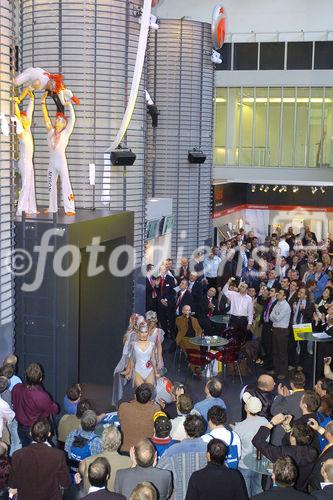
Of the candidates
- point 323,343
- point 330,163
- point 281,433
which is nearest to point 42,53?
point 323,343

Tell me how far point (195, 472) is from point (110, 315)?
16.9ft

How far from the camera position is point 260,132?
30.8 metres

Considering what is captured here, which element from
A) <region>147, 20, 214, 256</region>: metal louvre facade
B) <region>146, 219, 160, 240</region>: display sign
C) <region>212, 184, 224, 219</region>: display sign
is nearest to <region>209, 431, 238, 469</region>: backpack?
<region>146, 219, 160, 240</region>: display sign

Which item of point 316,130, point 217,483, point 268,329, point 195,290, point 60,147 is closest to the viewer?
point 217,483

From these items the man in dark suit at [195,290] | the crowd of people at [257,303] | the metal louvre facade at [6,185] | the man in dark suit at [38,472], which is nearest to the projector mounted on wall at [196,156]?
the crowd of people at [257,303]

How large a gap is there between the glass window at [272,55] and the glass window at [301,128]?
4.73 ft

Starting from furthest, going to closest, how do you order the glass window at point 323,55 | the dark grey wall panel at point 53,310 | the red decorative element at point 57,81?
1. the glass window at point 323,55
2. the red decorative element at point 57,81
3. the dark grey wall panel at point 53,310

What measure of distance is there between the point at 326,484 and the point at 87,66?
7.67m

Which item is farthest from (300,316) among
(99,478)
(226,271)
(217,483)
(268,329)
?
(99,478)

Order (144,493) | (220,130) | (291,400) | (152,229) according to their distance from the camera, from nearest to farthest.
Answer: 1. (144,493)
2. (291,400)
3. (152,229)
4. (220,130)

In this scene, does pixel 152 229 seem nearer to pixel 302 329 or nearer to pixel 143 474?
pixel 302 329

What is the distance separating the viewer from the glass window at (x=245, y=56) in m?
29.0

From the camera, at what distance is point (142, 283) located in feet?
39.1

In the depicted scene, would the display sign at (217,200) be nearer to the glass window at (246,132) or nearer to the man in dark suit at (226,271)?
the man in dark suit at (226,271)
